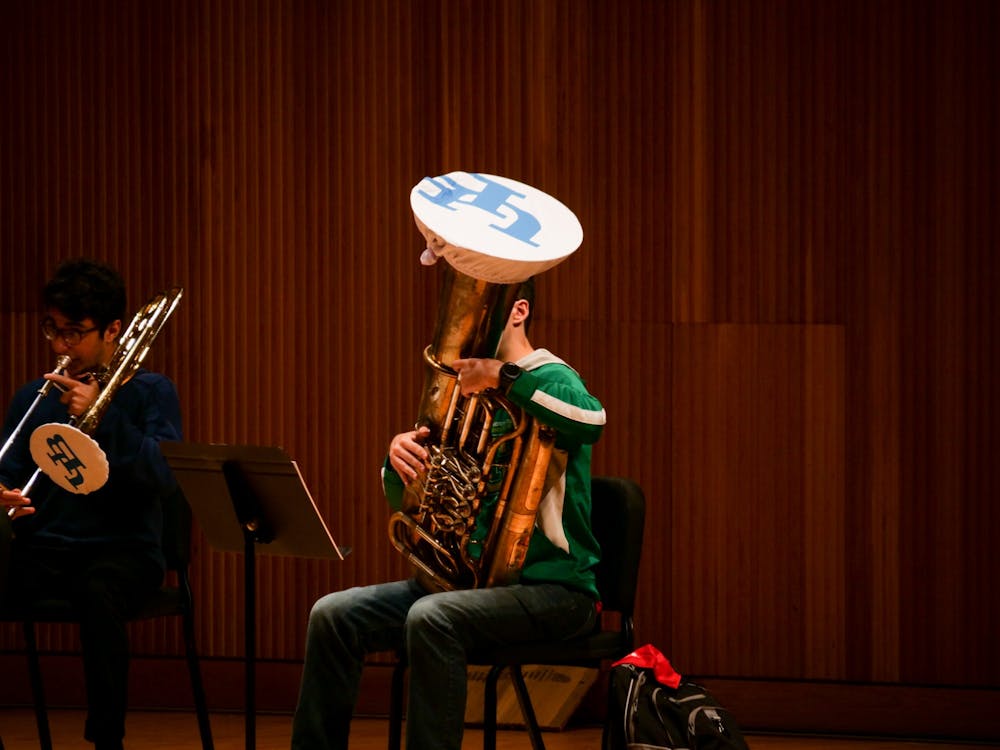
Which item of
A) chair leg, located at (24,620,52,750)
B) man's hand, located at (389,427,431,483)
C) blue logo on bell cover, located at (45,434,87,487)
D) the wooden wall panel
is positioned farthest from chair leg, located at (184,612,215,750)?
the wooden wall panel

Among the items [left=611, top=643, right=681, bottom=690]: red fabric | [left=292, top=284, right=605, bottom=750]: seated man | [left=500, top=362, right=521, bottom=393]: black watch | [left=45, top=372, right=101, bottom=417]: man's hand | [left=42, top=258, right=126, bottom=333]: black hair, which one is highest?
[left=42, top=258, right=126, bottom=333]: black hair

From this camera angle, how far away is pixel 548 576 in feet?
9.63

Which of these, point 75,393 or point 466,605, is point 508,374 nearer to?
point 466,605

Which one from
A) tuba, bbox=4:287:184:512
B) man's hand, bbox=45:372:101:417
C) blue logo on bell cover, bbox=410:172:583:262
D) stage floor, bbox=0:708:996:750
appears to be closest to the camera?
blue logo on bell cover, bbox=410:172:583:262

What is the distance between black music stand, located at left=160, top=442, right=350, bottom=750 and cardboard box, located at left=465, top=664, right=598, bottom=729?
1.27 meters

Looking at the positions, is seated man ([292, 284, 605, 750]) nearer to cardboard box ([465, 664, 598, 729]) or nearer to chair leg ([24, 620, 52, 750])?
chair leg ([24, 620, 52, 750])

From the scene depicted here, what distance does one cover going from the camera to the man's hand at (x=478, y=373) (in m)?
2.78

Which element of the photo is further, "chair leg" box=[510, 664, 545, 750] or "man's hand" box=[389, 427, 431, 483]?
"chair leg" box=[510, 664, 545, 750]

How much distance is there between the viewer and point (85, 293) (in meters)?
3.42

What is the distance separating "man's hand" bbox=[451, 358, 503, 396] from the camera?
278 centimetres

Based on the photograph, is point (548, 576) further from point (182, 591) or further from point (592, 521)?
point (182, 591)

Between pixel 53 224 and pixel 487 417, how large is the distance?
234 cm

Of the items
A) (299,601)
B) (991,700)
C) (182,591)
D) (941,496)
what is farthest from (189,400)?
(991,700)

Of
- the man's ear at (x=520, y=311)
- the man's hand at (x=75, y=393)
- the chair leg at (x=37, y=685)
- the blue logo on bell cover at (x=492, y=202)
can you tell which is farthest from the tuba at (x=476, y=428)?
the chair leg at (x=37, y=685)
